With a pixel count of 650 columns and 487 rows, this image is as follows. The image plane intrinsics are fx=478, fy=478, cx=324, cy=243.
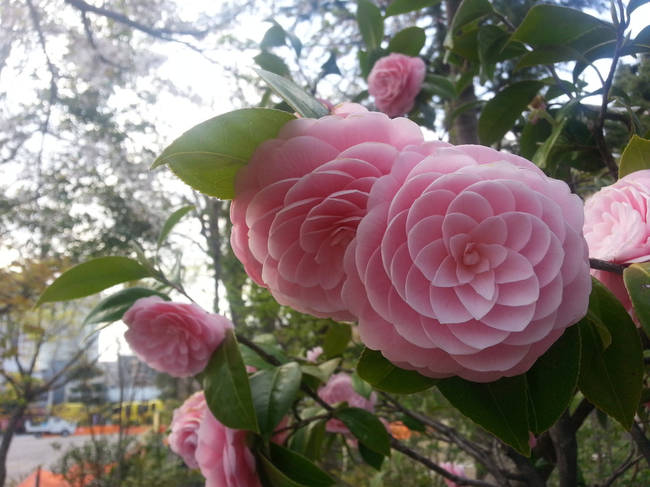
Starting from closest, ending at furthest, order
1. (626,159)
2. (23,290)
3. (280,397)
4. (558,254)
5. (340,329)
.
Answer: (558,254)
(626,159)
(280,397)
(340,329)
(23,290)

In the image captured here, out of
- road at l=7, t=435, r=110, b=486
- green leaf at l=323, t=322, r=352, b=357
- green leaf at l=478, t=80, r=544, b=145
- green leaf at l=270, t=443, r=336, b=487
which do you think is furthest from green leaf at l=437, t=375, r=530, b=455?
road at l=7, t=435, r=110, b=486

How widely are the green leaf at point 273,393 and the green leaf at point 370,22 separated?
55cm

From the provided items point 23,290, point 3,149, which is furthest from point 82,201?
point 23,290

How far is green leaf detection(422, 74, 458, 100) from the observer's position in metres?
0.80

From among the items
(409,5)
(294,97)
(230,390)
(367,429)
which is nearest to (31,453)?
(367,429)

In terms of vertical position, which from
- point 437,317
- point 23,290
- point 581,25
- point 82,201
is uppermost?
point 581,25

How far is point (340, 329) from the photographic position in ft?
2.32

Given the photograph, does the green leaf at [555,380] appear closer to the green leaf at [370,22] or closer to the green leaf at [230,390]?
the green leaf at [230,390]

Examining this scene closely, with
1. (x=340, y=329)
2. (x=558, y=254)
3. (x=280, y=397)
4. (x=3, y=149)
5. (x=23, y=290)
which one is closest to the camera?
(x=558, y=254)

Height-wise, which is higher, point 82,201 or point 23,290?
point 82,201

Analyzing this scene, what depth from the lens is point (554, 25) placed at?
1.33 ft

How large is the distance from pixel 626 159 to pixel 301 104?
0.22 meters

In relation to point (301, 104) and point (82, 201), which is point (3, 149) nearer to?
point (82, 201)

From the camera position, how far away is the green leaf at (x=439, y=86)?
0.80m
